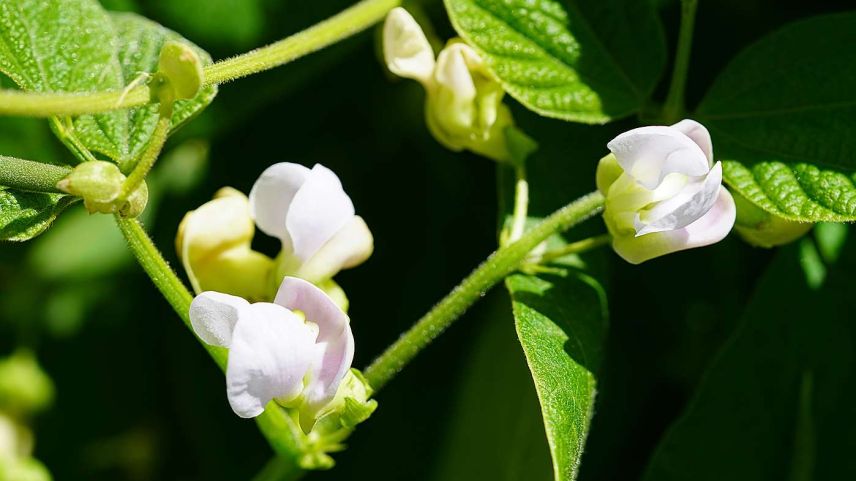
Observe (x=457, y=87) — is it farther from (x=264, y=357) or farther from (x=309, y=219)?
(x=264, y=357)

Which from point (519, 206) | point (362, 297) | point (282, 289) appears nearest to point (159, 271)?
point (282, 289)

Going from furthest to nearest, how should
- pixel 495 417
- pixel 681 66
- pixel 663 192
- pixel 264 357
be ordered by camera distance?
pixel 495 417 < pixel 681 66 < pixel 663 192 < pixel 264 357

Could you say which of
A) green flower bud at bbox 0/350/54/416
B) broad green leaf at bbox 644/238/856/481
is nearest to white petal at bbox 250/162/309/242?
broad green leaf at bbox 644/238/856/481

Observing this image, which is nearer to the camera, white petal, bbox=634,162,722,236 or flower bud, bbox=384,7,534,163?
white petal, bbox=634,162,722,236

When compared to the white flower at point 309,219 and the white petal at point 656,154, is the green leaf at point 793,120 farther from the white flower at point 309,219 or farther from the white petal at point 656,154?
the white flower at point 309,219

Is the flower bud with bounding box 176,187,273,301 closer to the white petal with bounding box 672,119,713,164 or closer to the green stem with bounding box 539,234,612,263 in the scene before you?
the green stem with bounding box 539,234,612,263

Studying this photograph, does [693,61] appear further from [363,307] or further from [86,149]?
[86,149]

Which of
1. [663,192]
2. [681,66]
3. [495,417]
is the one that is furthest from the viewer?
[495,417]

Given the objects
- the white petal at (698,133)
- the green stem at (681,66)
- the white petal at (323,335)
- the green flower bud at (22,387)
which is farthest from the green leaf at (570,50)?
the green flower bud at (22,387)
